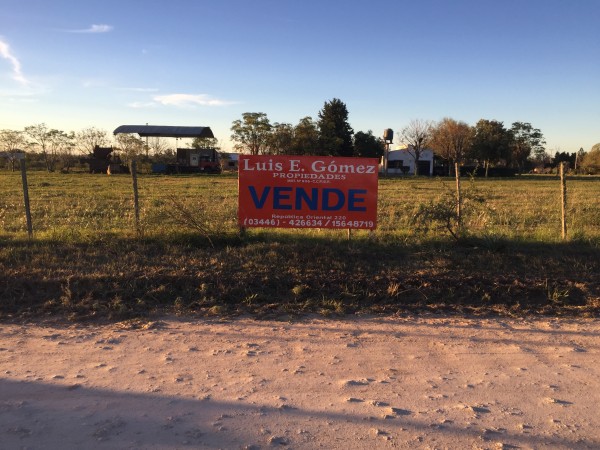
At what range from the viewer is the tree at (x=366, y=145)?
6888 cm

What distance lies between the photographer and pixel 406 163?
70.8 m

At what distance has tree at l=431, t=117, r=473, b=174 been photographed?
60938 millimetres

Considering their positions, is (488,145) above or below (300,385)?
above

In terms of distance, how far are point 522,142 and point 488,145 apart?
14.7m

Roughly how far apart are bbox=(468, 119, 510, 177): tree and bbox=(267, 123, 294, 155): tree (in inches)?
986

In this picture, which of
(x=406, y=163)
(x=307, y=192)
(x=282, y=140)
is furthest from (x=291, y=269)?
(x=406, y=163)

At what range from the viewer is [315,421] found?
3.10 metres

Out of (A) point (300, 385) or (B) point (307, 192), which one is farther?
(B) point (307, 192)

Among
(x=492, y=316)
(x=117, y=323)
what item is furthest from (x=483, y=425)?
(x=117, y=323)

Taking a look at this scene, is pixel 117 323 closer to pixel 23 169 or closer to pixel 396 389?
pixel 396 389

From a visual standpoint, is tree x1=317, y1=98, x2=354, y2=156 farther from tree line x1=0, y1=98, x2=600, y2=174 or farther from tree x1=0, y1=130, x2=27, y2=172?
tree x1=0, y1=130, x2=27, y2=172

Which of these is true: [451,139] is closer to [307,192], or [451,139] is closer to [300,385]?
[307,192]

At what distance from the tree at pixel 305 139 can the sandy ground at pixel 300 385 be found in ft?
178

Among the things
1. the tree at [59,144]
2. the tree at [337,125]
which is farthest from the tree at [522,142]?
the tree at [59,144]
